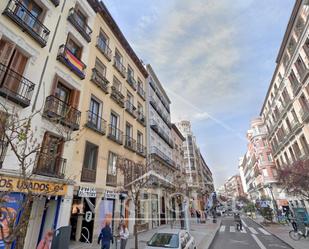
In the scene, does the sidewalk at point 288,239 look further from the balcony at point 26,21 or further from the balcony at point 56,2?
the balcony at point 56,2

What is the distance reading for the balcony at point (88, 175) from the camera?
11.5m

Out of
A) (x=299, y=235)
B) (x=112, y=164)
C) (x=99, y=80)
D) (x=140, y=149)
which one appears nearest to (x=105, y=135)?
(x=112, y=164)

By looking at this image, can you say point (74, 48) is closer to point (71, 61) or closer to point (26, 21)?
point (71, 61)

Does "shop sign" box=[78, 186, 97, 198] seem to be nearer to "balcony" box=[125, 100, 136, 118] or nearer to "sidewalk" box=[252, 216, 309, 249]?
"balcony" box=[125, 100, 136, 118]

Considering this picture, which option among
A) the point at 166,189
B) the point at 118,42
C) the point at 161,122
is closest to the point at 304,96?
the point at 161,122

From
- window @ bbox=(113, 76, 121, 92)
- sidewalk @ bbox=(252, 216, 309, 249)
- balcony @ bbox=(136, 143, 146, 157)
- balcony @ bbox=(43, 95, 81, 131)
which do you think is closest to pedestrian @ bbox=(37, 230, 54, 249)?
balcony @ bbox=(43, 95, 81, 131)

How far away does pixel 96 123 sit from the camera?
13.6 metres

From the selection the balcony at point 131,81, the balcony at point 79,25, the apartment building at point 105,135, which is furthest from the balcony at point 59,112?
the balcony at point 131,81

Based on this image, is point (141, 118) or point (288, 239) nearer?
point (288, 239)

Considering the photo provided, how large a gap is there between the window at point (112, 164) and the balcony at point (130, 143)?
1.92 metres

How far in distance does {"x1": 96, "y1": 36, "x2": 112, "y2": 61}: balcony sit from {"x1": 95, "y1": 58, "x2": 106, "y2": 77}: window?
0.92 m

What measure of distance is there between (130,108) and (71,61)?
310 inches

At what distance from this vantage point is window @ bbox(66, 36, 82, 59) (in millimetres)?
12714

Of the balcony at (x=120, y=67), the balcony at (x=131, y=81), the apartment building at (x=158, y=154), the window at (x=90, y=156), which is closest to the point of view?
the window at (x=90, y=156)
